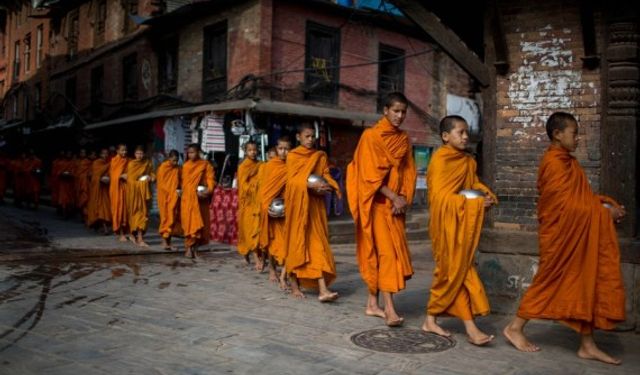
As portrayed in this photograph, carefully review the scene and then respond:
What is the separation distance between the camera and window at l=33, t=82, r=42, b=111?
105 ft

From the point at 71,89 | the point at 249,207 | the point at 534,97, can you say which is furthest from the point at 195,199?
the point at 71,89

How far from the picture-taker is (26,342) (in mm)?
4867

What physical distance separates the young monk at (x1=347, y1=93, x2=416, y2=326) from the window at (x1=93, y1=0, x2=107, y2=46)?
71.6 feet

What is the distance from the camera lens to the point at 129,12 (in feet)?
73.5

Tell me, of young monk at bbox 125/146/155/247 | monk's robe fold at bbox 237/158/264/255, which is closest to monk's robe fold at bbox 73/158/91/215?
young monk at bbox 125/146/155/247

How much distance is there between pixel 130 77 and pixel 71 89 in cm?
662

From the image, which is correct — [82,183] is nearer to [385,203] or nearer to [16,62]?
[385,203]

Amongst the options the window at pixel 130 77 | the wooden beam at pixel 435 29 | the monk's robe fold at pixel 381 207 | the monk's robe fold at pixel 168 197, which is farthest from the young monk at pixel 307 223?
the window at pixel 130 77

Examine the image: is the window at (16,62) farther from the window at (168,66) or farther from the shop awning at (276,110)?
the shop awning at (276,110)

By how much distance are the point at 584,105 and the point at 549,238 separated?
85.4 inches

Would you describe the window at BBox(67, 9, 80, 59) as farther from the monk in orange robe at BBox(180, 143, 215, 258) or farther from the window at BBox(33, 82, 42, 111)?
the monk in orange robe at BBox(180, 143, 215, 258)

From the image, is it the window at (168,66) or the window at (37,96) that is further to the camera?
the window at (37,96)

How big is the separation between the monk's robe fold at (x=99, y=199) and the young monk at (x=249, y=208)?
581 centimetres

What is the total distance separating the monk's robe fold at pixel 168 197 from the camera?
11.1 m
